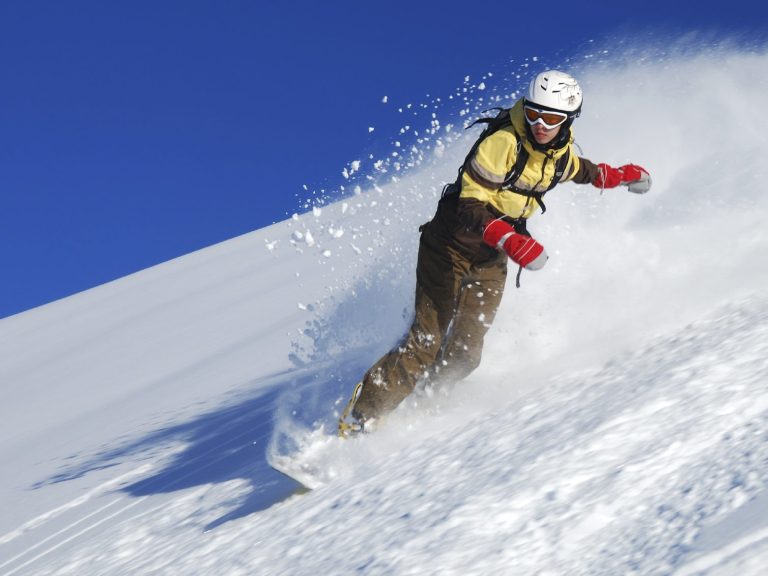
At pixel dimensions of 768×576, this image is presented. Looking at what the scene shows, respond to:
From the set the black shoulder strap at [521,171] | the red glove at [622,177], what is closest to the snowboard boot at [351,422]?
the black shoulder strap at [521,171]

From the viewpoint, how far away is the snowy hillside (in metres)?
2.73

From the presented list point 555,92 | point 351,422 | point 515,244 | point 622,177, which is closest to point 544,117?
point 555,92

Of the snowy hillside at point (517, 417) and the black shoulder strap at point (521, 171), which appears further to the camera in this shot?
the black shoulder strap at point (521, 171)

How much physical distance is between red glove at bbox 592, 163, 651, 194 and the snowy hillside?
18.7 inches

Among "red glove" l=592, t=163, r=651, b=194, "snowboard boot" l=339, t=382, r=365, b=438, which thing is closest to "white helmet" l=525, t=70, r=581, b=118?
"red glove" l=592, t=163, r=651, b=194

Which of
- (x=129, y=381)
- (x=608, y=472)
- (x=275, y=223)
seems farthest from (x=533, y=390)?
(x=275, y=223)

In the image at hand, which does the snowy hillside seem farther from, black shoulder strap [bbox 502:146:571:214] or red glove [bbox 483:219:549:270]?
black shoulder strap [bbox 502:146:571:214]

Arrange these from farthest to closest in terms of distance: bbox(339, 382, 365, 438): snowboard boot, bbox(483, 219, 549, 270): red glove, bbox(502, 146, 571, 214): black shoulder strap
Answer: bbox(339, 382, 365, 438): snowboard boot, bbox(502, 146, 571, 214): black shoulder strap, bbox(483, 219, 549, 270): red glove

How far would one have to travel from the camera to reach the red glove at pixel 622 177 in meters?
5.22

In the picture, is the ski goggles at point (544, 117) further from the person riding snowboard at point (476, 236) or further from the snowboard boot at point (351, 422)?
the snowboard boot at point (351, 422)

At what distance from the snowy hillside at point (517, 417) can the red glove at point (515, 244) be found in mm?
586

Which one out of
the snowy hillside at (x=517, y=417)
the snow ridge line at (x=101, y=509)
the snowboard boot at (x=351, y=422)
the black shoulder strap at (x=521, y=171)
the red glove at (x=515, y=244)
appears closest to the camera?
the snowy hillside at (x=517, y=417)

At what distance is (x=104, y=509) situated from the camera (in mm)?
5570

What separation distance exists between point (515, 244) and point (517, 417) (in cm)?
77
